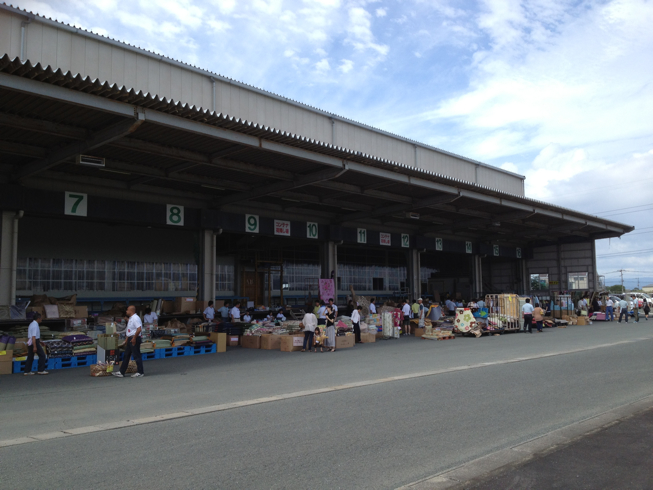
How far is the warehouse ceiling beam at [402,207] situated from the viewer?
2494cm

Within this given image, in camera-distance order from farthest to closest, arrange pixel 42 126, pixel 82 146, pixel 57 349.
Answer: pixel 82 146, pixel 57 349, pixel 42 126

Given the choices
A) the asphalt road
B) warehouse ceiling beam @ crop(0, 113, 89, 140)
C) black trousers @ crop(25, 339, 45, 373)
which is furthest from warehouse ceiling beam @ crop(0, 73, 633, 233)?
the asphalt road

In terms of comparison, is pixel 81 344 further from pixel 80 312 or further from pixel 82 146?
pixel 82 146

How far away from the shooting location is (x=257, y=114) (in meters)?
25.7

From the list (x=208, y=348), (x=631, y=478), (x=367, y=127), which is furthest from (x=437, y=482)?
(x=367, y=127)

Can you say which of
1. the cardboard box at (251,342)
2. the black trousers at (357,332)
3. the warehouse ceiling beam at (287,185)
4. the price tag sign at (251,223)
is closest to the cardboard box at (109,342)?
the cardboard box at (251,342)

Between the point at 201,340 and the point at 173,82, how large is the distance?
38.0ft

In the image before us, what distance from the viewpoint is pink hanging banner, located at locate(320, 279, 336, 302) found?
27.8 m

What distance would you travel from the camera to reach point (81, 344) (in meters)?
15.1

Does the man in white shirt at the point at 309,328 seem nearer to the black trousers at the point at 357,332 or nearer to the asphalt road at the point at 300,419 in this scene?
the black trousers at the point at 357,332

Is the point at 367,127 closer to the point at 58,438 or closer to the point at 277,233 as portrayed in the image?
the point at 277,233

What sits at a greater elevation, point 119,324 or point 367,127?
point 367,127

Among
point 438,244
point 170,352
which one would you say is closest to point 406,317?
point 170,352

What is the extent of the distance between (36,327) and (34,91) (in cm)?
551
